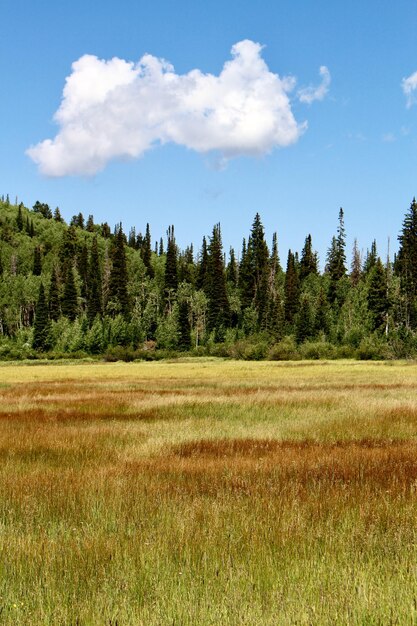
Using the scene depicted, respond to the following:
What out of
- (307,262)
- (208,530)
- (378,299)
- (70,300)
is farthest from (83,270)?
(208,530)

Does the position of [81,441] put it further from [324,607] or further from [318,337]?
[318,337]

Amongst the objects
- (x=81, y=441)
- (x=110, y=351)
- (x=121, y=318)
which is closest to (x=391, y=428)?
(x=81, y=441)

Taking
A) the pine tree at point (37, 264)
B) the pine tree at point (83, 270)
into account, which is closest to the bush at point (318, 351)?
the pine tree at point (83, 270)

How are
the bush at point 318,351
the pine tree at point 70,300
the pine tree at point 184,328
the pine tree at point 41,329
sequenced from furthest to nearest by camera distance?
1. the pine tree at point 70,300
2. the pine tree at point 41,329
3. the pine tree at point 184,328
4. the bush at point 318,351

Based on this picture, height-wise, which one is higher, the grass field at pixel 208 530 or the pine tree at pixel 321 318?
the pine tree at pixel 321 318

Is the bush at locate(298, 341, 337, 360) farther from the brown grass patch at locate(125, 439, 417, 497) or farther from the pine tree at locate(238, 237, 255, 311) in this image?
the brown grass patch at locate(125, 439, 417, 497)

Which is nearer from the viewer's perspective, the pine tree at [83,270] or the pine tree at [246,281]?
the pine tree at [246,281]

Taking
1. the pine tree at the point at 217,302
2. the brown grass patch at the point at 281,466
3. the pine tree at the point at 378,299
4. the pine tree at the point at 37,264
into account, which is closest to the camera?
the brown grass patch at the point at 281,466

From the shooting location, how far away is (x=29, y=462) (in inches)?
413

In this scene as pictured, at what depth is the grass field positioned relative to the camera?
166 inches

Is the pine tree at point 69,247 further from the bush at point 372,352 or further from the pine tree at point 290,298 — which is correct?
the bush at point 372,352

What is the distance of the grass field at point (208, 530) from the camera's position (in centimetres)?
422

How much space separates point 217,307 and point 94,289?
26200mm

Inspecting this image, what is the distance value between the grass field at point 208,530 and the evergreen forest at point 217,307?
61530mm
